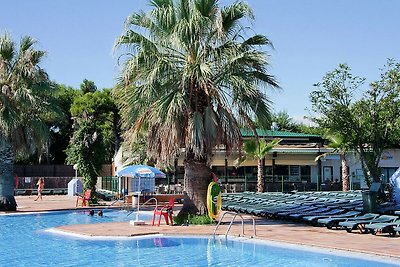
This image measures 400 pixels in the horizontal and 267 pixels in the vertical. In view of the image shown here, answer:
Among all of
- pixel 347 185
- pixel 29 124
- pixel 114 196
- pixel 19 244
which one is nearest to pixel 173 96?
pixel 19 244

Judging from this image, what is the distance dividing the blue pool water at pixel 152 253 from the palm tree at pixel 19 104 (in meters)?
7.98

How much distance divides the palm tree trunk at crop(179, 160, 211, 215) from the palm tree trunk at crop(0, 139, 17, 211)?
10231 mm

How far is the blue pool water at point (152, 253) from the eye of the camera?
1237cm

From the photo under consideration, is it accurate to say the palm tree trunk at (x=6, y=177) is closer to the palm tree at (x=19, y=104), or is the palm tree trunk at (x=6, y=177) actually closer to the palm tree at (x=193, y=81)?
the palm tree at (x=19, y=104)

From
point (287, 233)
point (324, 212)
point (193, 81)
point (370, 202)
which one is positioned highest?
point (193, 81)

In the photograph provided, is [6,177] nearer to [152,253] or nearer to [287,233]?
[152,253]

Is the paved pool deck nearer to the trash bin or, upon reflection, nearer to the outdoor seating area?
the outdoor seating area

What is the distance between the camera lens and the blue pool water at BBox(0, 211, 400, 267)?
12.4m

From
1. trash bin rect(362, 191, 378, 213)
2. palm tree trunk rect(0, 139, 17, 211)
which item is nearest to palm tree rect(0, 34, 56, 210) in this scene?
palm tree trunk rect(0, 139, 17, 211)

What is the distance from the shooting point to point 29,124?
1007 inches

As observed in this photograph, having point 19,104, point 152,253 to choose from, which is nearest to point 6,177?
point 19,104

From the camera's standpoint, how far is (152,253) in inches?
542

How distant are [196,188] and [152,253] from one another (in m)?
5.80

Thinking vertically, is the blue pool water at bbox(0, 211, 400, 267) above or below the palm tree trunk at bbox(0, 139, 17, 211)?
below
